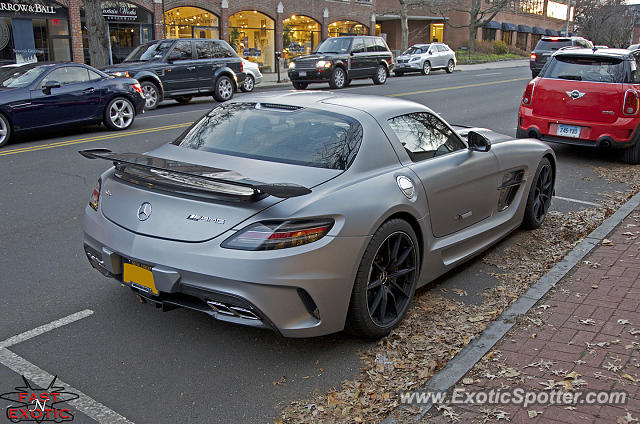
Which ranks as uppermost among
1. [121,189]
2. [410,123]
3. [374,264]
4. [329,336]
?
[410,123]

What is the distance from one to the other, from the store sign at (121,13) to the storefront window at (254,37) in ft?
20.5

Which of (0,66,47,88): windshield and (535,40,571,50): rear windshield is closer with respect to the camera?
(0,66,47,88): windshield

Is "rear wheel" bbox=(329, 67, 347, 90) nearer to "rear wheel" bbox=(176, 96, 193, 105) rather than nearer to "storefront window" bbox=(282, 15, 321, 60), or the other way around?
"rear wheel" bbox=(176, 96, 193, 105)

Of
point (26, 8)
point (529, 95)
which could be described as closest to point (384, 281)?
point (529, 95)

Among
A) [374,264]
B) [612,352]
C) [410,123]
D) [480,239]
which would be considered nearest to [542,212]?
[480,239]

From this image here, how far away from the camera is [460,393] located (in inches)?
136

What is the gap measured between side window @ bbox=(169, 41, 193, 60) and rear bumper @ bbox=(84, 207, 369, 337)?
14.5 meters

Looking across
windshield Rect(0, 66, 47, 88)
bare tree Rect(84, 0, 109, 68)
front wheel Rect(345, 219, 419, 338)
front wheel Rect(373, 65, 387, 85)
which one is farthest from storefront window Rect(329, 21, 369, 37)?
front wheel Rect(345, 219, 419, 338)

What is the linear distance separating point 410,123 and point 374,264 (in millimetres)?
1437

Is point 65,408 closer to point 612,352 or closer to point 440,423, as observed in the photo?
point 440,423

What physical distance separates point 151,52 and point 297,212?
1513 cm

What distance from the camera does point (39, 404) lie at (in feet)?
10.9

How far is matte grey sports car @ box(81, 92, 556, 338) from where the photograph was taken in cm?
349

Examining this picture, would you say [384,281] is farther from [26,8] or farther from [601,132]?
[26,8]
